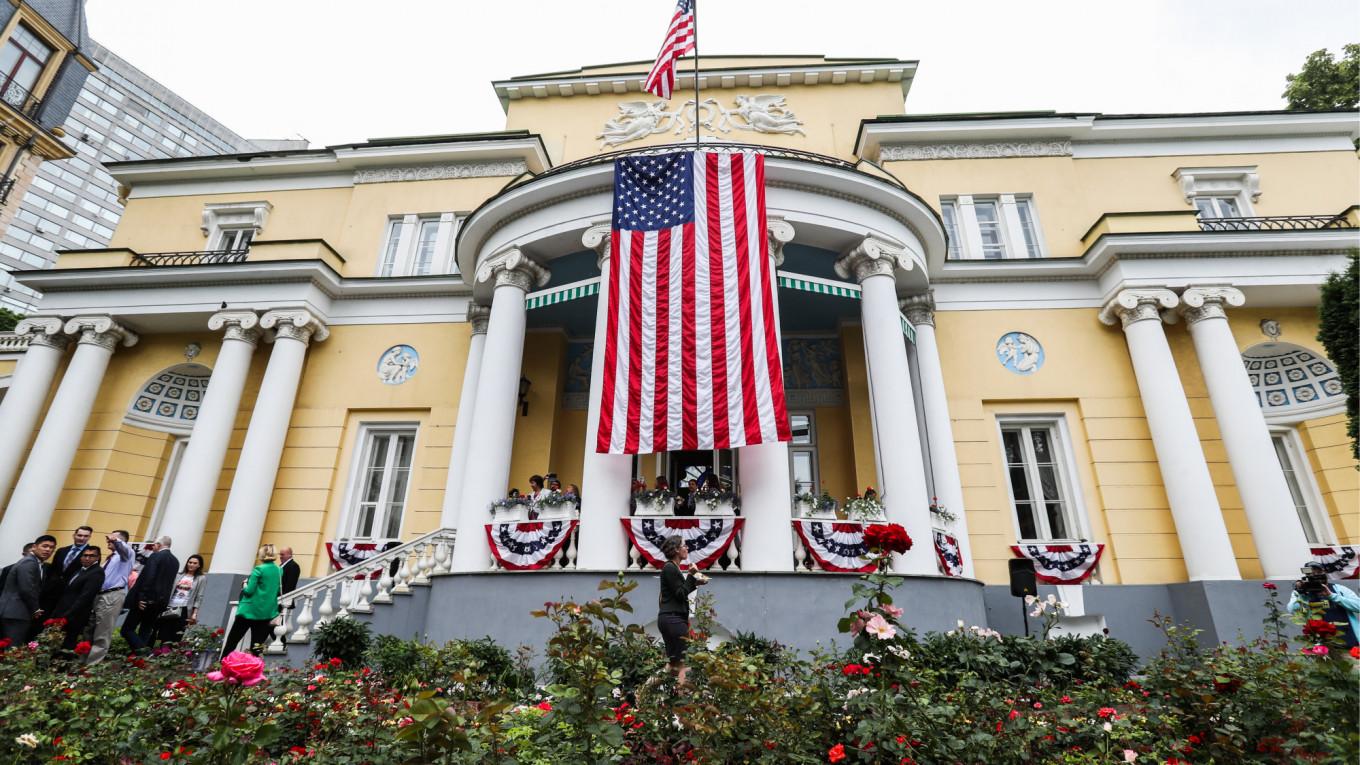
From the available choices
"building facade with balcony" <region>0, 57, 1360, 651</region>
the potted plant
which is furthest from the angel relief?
the potted plant

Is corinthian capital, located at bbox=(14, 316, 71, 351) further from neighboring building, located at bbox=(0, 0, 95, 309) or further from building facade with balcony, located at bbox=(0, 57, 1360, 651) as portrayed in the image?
neighboring building, located at bbox=(0, 0, 95, 309)

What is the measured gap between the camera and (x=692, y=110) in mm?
17594

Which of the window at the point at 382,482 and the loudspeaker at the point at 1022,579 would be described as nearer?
the loudspeaker at the point at 1022,579

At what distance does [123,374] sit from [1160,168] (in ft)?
87.6

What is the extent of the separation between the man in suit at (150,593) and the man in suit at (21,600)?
1324 millimetres

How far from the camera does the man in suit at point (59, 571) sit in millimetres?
8266

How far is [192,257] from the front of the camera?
16.3 meters

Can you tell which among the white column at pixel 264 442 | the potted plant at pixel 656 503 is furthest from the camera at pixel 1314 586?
the white column at pixel 264 442

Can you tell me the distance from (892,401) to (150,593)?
11.7 m

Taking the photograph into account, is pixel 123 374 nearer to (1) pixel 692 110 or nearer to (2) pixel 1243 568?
(1) pixel 692 110

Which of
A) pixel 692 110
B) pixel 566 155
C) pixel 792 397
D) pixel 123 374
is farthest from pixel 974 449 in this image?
pixel 123 374

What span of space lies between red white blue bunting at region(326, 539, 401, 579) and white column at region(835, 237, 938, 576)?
394 inches

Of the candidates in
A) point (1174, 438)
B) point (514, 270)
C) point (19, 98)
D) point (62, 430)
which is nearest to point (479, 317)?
point (514, 270)

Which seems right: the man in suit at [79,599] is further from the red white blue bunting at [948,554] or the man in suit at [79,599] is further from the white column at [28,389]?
the red white blue bunting at [948,554]
